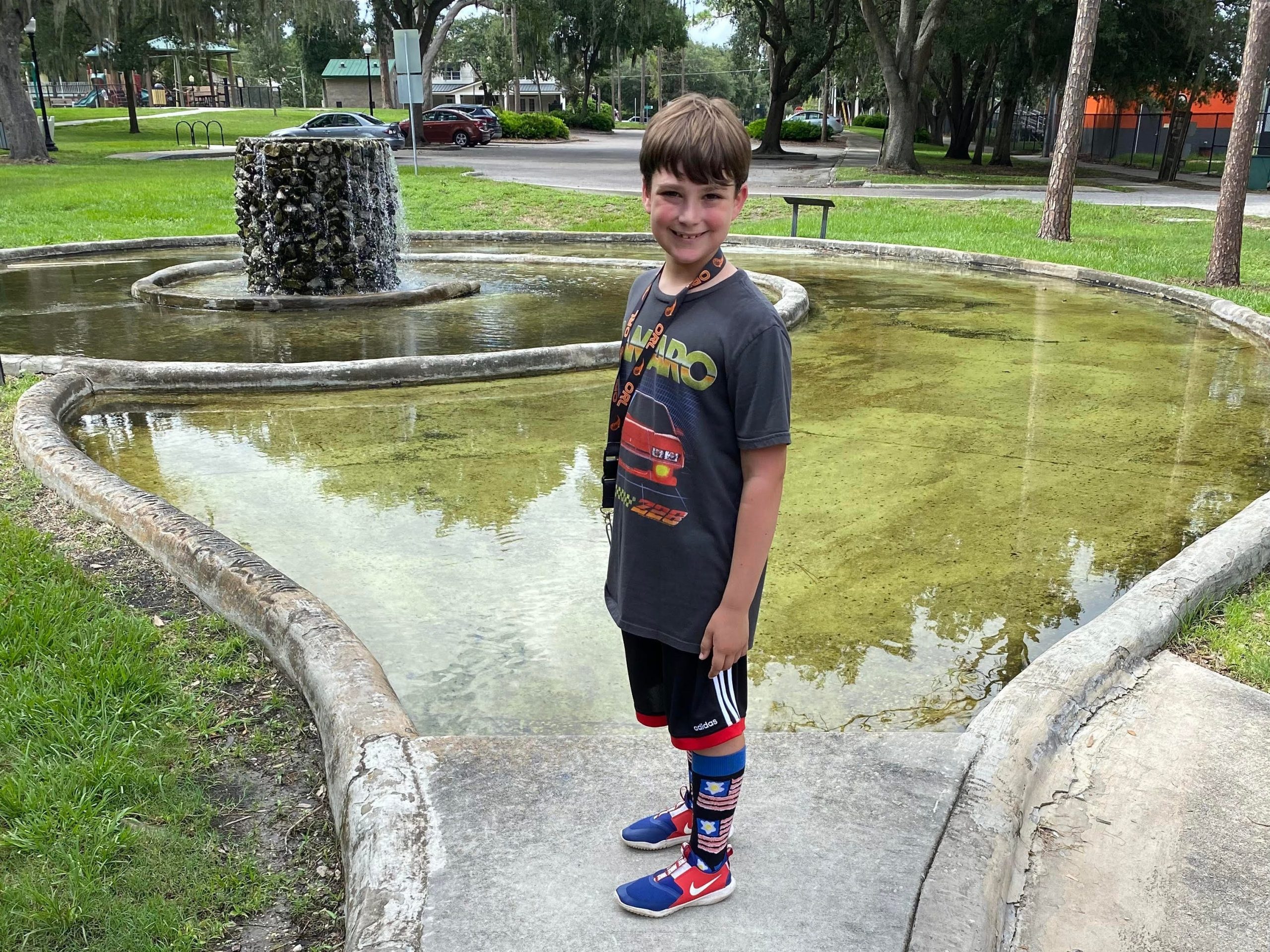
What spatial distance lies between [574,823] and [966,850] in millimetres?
880

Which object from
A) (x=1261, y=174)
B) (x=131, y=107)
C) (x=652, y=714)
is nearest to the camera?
(x=652, y=714)

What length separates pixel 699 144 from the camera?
1.97 m

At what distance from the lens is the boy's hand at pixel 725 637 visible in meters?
2.01

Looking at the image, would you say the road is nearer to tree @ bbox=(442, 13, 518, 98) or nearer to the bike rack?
the bike rack

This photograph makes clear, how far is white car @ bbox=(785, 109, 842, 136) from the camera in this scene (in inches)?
2036

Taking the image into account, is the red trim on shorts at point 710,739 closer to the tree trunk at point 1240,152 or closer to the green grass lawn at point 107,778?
the green grass lawn at point 107,778

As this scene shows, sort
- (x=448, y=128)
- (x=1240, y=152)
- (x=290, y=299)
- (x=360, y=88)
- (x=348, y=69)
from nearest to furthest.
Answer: (x=290, y=299) < (x=1240, y=152) < (x=448, y=128) < (x=348, y=69) < (x=360, y=88)

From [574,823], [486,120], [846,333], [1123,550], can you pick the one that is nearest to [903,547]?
[1123,550]

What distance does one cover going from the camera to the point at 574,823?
2.39 metres

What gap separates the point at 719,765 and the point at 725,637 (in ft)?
1.05

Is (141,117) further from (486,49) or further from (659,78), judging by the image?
(659,78)

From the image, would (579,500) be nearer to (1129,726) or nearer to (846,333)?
(1129,726)

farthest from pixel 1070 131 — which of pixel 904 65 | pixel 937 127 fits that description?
pixel 937 127

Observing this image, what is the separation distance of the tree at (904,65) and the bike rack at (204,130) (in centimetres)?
2032
